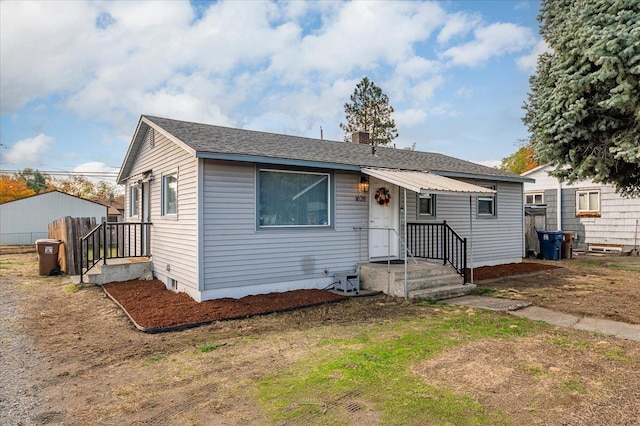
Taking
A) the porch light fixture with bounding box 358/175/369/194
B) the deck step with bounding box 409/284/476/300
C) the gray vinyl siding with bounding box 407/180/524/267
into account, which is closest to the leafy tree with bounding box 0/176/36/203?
the porch light fixture with bounding box 358/175/369/194

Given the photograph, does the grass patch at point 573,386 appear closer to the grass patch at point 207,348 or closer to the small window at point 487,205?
the grass patch at point 207,348

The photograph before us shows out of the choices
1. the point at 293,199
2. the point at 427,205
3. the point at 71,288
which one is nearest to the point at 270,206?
the point at 293,199

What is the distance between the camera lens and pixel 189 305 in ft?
22.2

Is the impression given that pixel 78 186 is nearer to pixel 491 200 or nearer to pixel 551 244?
pixel 491 200

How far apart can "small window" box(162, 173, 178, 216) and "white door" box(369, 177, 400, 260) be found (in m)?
4.54

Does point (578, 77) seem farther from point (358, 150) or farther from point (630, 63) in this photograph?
point (358, 150)

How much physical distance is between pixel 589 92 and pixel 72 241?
1314 cm

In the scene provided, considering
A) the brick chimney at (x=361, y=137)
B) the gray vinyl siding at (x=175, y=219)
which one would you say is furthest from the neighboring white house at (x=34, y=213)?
the brick chimney at (x=361, y=137)

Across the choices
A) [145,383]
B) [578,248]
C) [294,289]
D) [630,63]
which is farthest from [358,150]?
[578,248]

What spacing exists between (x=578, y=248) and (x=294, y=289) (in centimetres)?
1497

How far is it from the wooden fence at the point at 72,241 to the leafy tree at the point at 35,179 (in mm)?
46744

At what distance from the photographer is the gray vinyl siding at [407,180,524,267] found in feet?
35.6

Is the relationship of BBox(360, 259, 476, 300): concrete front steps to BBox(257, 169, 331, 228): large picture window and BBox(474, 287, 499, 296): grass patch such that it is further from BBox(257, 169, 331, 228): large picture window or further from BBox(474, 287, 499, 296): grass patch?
BBox(257, 169, 331, 228): large picture window

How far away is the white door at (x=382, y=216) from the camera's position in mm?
9156
